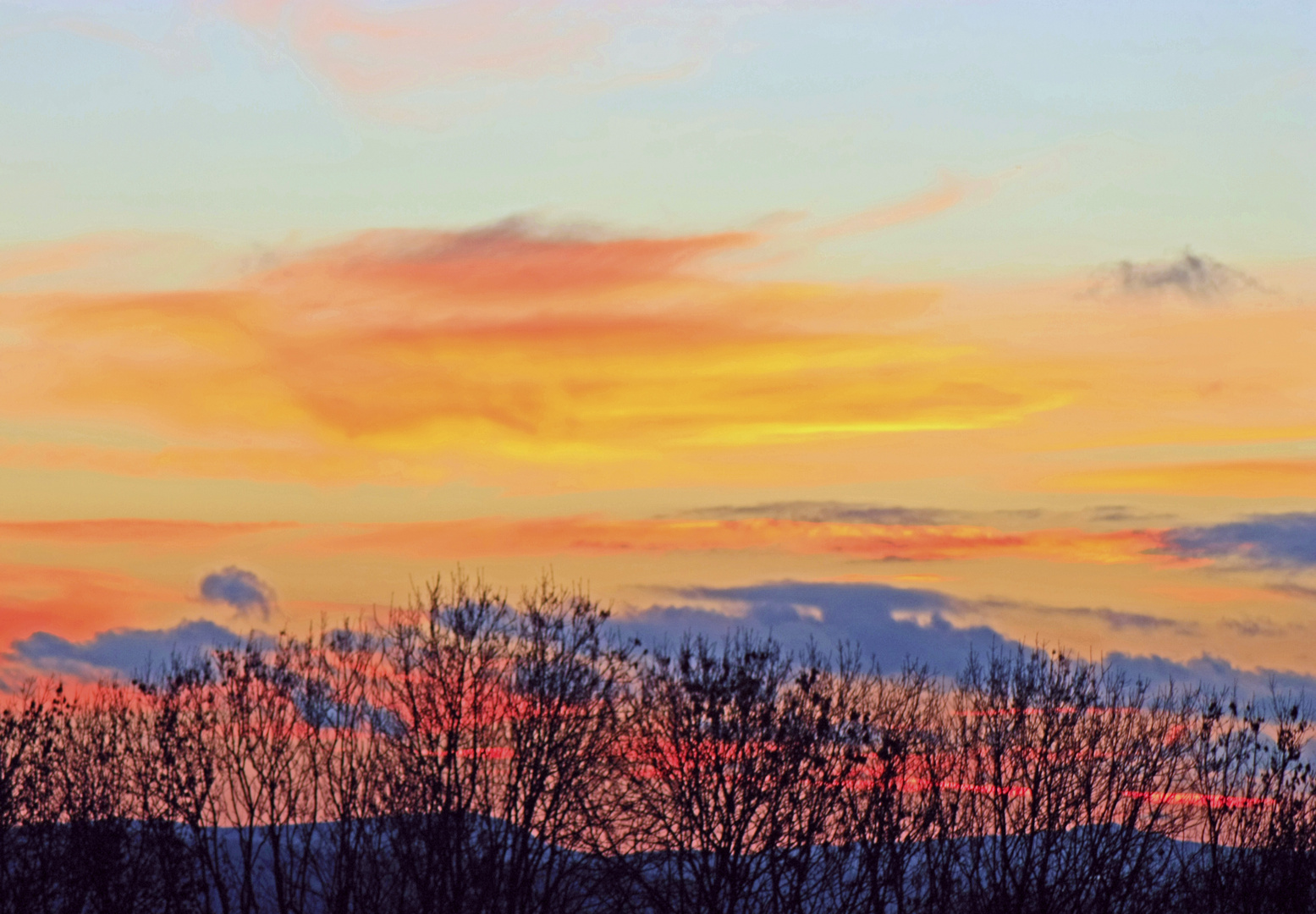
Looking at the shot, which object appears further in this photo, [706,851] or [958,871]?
[958,871]

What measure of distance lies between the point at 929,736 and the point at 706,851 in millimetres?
9782

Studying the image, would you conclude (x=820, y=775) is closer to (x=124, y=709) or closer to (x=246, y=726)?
(x=246, y=726)

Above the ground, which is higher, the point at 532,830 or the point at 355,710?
the point at 355,710

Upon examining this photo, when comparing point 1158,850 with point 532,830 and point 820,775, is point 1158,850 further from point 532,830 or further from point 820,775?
point 532,830

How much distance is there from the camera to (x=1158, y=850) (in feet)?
152

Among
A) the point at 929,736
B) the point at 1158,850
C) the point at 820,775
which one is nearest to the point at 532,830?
the point at 820,775

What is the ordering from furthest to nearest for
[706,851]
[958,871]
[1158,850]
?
[958,871], [1158,850], [706,851]

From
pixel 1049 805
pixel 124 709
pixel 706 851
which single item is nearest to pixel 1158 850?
pixel 1049 805

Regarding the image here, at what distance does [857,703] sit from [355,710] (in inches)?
652

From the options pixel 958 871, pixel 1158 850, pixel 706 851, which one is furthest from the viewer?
pixel 958 871

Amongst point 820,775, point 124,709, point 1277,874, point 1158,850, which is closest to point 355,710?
point 124,709

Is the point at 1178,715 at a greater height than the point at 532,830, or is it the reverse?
the point at 1178,715

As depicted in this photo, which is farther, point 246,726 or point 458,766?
point 246,726

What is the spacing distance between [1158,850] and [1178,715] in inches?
184
